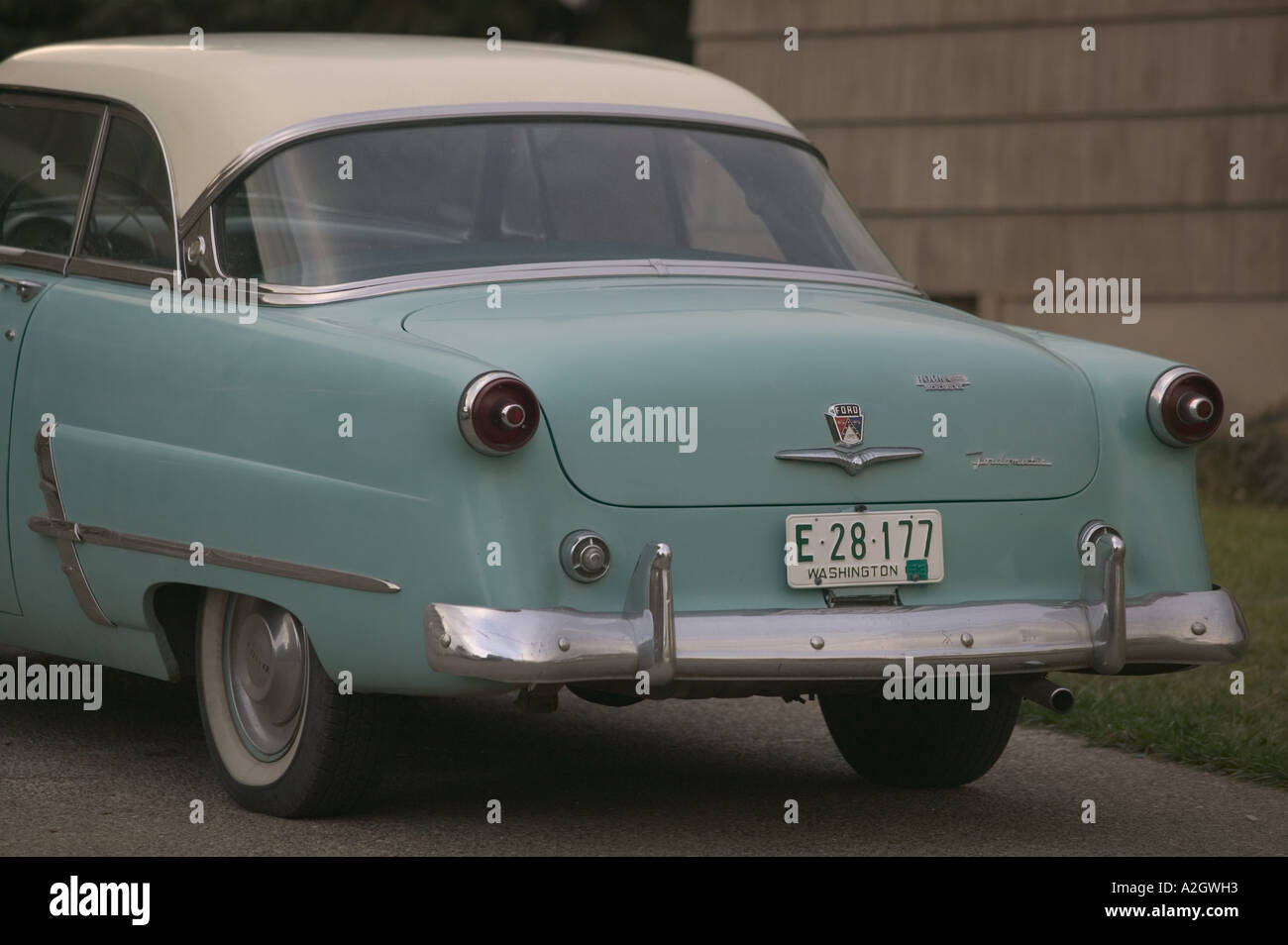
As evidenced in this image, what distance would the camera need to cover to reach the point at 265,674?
4.90 meters

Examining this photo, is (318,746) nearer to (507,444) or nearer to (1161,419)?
(507,444)

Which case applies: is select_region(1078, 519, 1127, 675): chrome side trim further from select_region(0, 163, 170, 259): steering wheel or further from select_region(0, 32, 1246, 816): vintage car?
select_region(0, 163, 170, 259): steering wheel

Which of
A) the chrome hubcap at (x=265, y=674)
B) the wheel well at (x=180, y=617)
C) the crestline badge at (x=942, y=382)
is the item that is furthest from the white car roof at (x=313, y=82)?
the crestline badge at (x=942, y=382)

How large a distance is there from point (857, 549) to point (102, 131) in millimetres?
2446

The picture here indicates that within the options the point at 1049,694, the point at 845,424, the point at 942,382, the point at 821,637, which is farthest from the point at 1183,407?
the point at 821,637

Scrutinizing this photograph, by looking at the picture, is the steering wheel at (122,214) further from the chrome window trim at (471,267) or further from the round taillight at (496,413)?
the round taillight at (496,413)

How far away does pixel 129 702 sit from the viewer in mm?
6398

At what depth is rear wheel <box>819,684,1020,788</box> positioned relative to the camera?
17.9 ft

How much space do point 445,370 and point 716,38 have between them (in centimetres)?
1020

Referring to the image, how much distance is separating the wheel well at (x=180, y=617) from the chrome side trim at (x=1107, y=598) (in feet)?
6.77

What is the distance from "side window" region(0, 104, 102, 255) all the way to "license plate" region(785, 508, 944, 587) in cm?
224

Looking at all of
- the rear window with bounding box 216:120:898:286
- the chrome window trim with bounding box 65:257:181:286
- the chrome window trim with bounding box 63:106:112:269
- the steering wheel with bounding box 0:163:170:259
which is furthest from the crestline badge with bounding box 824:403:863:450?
the chrome window trim with bounding box 63:106:112:269

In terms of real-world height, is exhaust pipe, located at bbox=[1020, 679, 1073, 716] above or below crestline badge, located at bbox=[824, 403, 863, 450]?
below

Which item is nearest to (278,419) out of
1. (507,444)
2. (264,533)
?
(264,533)
